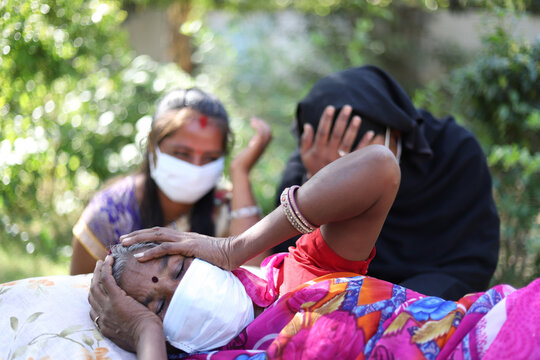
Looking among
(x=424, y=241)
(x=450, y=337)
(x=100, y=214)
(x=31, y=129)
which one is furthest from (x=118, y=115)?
(x=450, y=337)

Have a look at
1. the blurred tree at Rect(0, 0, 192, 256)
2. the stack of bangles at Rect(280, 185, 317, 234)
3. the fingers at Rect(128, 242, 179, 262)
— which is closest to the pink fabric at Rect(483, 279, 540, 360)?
the stack of bangles at Rect(280, 185, 317, 234)

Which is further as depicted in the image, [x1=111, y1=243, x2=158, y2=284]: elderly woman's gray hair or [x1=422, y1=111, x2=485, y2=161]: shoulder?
[x1=422, y1=111, x2=485, y2=161]: shoulder

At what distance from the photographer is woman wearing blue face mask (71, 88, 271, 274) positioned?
2.84 m

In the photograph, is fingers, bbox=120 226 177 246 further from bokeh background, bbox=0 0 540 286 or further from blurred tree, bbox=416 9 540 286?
blurred tree, bbox=416 9 540 286

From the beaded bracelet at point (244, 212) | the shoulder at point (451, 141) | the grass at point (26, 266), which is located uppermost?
the shoulder at point (451, 141)

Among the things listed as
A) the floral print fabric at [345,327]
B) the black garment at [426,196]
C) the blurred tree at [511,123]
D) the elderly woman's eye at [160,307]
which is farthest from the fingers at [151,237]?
the blurred tree at [511,123]

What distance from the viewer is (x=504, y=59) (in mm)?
3473

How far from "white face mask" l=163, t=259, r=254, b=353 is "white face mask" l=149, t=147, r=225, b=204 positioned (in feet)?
3.40

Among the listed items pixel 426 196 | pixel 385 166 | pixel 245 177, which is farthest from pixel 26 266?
pixel 385 166

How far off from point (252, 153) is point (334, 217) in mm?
1586

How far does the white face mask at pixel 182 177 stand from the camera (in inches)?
112

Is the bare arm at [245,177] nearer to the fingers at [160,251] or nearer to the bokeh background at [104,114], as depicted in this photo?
the bokeh background at [104,114]

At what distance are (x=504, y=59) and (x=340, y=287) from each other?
2.37 m

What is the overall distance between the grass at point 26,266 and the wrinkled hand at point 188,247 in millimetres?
2365
